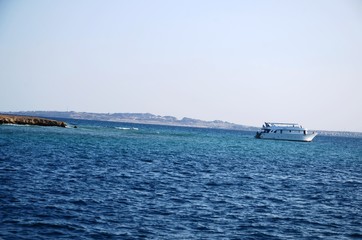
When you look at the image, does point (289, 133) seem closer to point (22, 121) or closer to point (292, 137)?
point (292, 137)

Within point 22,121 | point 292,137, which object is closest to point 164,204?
point 22,121

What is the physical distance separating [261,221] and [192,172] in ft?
50.2

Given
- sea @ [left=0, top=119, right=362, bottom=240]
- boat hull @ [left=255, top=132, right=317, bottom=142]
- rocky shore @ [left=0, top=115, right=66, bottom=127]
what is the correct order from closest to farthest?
sea @ [left=0, top=119, right=362, bottom=240] → rocky shore @ [left=0, top=115, right=66, bottom=127] → boat hull @ [left=255, top=132, right=317, bottom=142]

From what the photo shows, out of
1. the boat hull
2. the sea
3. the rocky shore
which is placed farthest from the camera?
the boat hull

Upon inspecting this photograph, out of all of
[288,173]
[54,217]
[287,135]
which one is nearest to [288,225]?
[54,217]

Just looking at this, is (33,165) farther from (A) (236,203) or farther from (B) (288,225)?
(B) (288,225)

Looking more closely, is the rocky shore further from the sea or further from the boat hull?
the sea

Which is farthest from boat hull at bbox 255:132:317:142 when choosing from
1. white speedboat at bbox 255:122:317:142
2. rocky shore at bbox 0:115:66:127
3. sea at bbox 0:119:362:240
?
sea at bbox 0:119:362:240

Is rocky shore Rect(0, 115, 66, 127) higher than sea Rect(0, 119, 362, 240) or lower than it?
higher

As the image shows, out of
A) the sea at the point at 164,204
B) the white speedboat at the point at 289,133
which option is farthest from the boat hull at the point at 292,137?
the sea at the point at 164,204

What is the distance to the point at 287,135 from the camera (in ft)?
384

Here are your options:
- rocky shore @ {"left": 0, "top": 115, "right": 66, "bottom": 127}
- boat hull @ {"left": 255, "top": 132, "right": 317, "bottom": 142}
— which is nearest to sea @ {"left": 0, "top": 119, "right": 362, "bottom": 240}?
rocky shore @ {"left": 0, "top": 115, "right": 66, "bottom": 127}

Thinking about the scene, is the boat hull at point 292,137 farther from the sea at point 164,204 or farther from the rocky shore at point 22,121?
the sea at point 164,204

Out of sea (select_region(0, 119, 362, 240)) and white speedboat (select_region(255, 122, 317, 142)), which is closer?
sea (select_region(0, 119, 362, 240))
